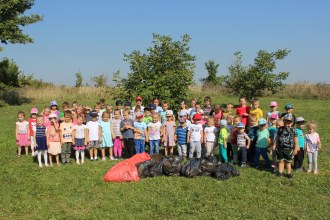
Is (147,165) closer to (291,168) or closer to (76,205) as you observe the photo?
(76,205)

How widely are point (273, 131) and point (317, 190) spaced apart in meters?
2.09

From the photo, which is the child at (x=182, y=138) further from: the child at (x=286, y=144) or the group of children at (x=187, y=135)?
the child at (x=286, y=144)

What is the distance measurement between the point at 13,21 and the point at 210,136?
2236 cm

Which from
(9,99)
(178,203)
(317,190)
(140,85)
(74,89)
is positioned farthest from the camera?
(74,89)

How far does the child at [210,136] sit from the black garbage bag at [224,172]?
4.21 ft

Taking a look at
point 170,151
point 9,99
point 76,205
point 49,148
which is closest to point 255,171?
point 170,151

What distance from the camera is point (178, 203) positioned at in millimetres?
6660

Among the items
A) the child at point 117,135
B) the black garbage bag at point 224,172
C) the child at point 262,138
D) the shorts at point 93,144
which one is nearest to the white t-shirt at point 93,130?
the shorts at point 93,144

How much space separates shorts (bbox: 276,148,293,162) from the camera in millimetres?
8242

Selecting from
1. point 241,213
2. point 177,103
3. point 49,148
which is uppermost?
point 177,103

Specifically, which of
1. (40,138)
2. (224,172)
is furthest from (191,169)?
(40,138)

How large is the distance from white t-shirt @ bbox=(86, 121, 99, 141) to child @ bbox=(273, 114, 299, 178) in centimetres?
502

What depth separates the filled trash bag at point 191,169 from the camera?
8.28m

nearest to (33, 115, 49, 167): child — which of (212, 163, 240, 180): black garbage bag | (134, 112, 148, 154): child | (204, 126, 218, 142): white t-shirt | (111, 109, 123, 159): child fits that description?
(111, 109, 123, 159): child
